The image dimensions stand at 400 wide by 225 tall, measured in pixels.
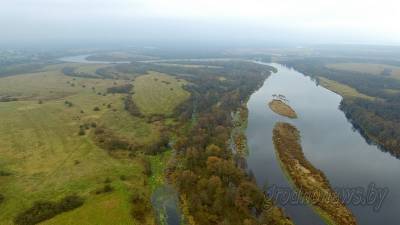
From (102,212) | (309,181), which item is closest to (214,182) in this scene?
(102,212)

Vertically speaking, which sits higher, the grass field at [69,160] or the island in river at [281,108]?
the grass field at [69,160]

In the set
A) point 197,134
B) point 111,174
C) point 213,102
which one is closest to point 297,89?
point 213,102

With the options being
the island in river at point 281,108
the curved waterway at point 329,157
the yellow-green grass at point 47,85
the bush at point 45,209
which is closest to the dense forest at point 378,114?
the curved waterway at point 329,157

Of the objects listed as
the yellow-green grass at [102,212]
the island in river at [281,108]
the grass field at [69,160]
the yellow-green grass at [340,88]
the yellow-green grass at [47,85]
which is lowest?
the yellow-green grass at [340,88]

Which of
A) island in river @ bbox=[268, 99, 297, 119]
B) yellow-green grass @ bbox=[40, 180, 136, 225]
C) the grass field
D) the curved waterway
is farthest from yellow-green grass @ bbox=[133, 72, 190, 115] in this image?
yellow-green grass @ bbox=[40, 180, 136, 225]

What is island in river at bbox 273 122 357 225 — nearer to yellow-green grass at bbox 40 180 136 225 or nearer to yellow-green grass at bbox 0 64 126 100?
yellow-green grass at bbox 40 180 136 225

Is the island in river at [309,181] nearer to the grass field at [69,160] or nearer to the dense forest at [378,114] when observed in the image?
the dense forest at [378,114]
